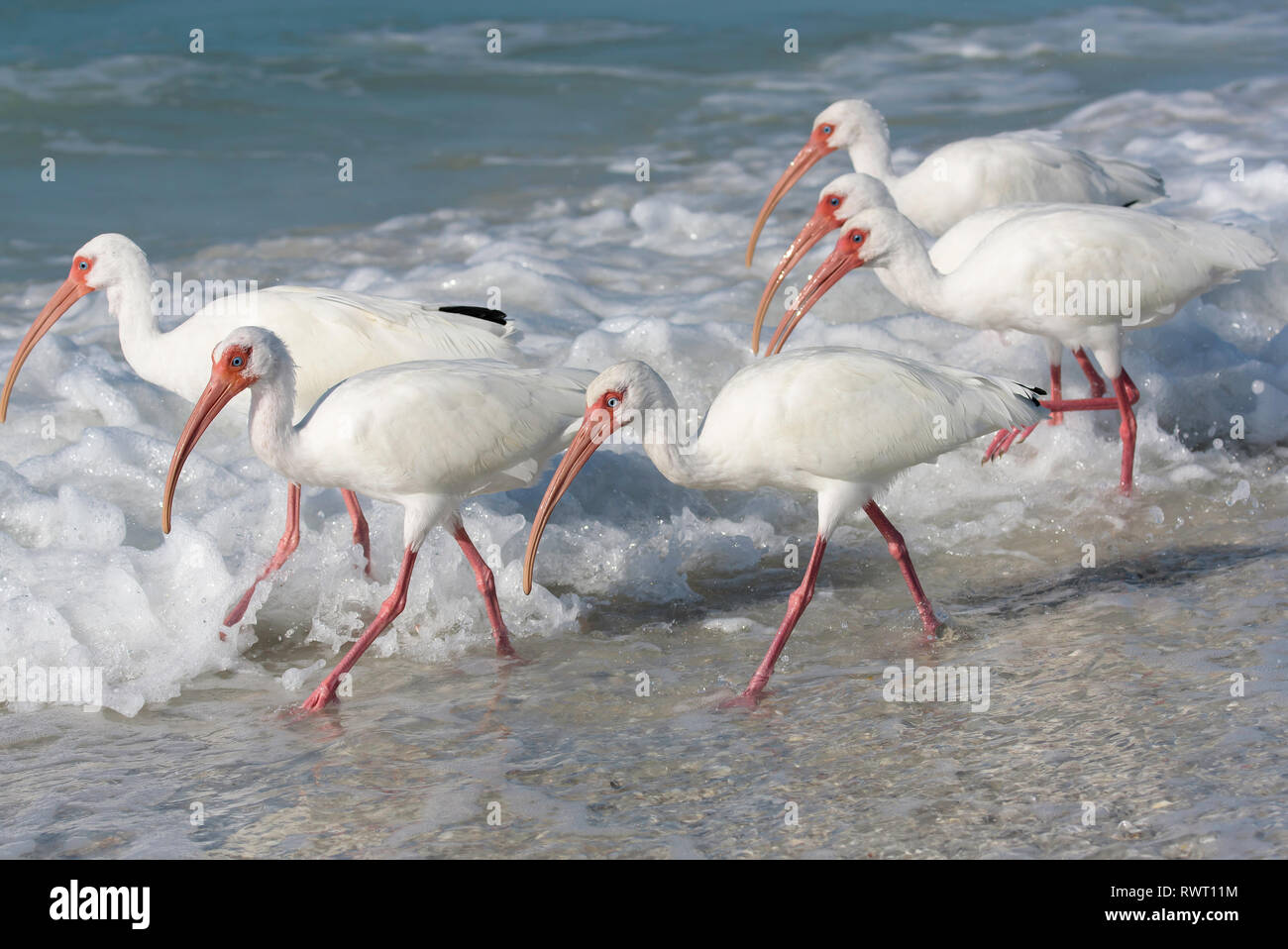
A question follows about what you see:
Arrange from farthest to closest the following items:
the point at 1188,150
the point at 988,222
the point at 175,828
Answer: the point at 1188,150
the point at 988,222
the point at 175,828

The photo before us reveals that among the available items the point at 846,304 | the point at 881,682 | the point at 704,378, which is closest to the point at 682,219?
the point at 846,304

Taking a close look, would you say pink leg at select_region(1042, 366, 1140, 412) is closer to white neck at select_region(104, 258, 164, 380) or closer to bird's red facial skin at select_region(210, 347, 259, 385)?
bird's red facial skin at select_region(210, 347, 259, 385)

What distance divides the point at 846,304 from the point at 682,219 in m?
2.97

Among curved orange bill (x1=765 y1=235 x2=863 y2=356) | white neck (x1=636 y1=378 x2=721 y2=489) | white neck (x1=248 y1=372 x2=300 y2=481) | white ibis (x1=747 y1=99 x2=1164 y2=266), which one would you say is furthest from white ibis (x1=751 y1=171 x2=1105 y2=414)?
white neck (x1=248 y1=372 x2=300 y2=481)

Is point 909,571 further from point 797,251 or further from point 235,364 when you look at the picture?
point 235,364

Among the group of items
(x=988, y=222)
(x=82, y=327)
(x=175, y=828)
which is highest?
(x=988, y=222)

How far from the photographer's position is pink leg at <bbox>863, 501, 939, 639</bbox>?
614cm

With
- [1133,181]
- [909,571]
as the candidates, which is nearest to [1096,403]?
[909,571]

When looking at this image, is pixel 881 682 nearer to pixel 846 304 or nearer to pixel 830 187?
pixel 830 187

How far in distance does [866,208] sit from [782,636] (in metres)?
2.56

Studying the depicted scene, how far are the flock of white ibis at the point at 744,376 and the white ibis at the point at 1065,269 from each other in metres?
0.01

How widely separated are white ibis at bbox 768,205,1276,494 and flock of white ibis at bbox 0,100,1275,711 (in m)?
0.01

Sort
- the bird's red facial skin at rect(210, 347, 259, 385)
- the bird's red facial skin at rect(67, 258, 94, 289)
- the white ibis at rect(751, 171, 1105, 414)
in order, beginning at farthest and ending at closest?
the bird's red facial skin at rect(67, 258, 94, 289), the white ibis at rect(751, 171, 1105, 414), the bird's red facial skin at rect(210, 347, 259, 385)
